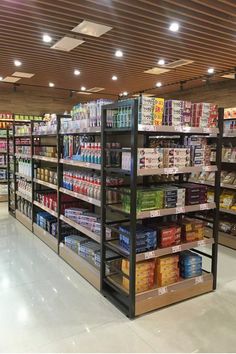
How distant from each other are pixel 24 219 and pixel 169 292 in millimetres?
4025

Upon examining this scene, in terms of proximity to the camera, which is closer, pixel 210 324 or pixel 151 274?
pixel 210 324

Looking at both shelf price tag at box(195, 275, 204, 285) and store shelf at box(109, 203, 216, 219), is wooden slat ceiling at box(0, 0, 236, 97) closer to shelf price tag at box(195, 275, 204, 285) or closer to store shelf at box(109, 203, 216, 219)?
store shelf at box(109, 203, 216, 219)

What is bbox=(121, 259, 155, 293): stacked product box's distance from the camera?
3037mm

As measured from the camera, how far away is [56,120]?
14.9 ft

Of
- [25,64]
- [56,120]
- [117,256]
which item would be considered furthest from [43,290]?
[25,64]

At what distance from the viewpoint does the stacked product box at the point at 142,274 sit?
9.96ft

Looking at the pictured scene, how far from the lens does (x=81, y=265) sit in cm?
392

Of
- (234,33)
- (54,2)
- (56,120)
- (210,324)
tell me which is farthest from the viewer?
(234,33)

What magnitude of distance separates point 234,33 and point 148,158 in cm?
342

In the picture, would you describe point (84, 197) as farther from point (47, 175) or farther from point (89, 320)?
point (47, 175)

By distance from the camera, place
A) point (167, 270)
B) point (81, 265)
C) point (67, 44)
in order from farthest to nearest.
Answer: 1. point (67, 44)
2. point (81, 265)
3. point (167, 270)

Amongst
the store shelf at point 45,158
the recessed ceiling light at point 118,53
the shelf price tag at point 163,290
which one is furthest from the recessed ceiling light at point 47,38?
the shelf price tag at point 163,290

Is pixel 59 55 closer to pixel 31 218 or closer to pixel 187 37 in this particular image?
pixel 187 37

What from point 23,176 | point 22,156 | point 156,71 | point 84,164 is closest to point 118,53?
point 156,71
